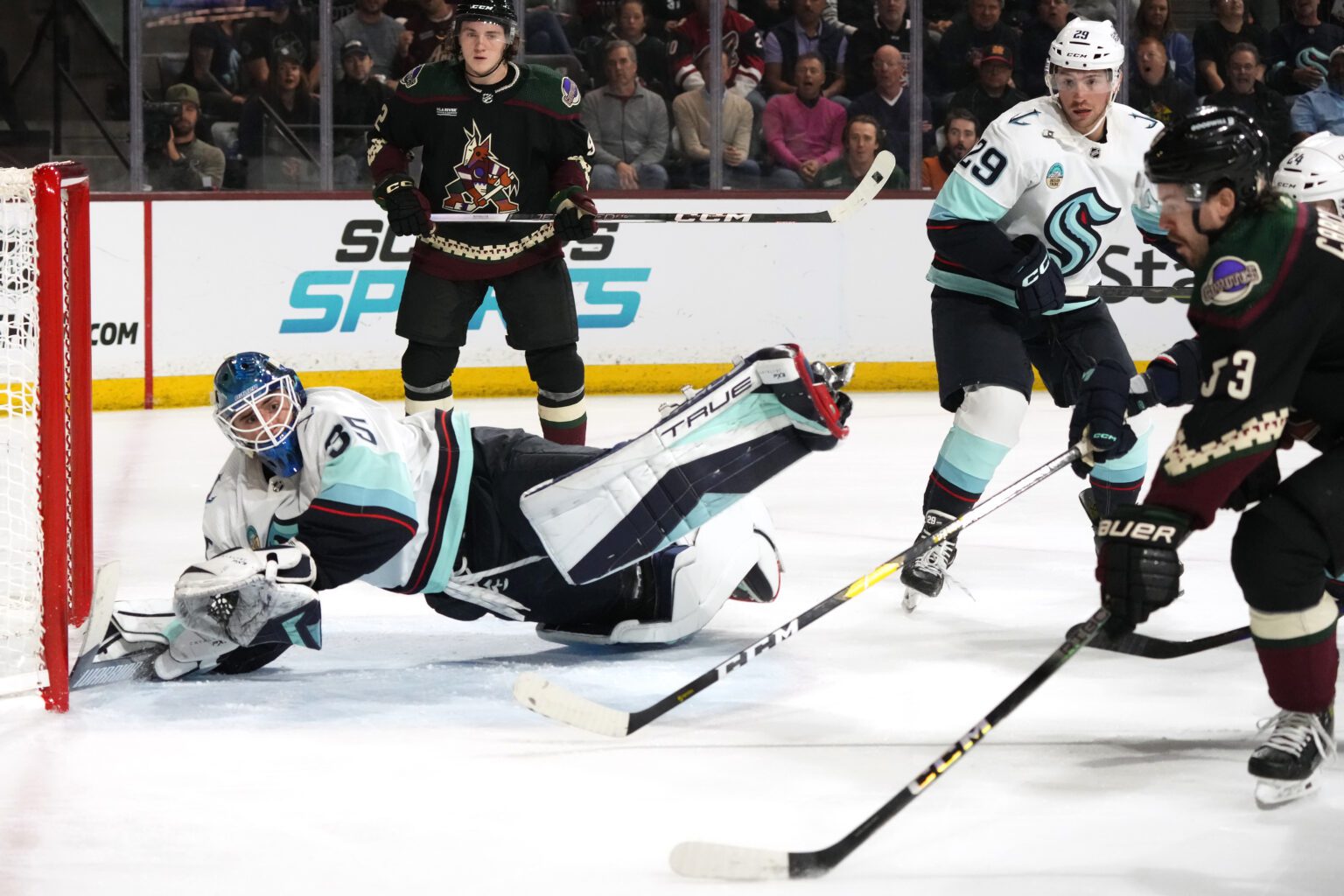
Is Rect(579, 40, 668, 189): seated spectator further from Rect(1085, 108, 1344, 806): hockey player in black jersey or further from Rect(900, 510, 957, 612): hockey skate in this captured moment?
Rect(1085, 108, 1344, 806): hockey player in black jersey

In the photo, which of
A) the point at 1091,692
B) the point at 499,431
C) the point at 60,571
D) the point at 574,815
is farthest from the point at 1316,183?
the point at 60,571

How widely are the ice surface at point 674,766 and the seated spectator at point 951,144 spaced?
365 cm

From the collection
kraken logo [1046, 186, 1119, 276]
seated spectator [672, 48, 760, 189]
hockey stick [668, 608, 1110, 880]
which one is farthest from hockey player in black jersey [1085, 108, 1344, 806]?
seated spectator [672, 48, 760, 189]

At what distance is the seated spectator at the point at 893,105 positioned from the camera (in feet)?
23.1

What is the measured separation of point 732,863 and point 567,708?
0.54 meters

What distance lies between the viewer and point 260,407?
2.57 m

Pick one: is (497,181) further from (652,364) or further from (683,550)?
(652,364)

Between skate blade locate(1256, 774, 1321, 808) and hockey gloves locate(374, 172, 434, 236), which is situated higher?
hockey gloves locate(374, 172, 434, 236)

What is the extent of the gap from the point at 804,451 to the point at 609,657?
0.56 m

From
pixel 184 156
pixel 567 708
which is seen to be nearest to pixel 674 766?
pixel 567 708

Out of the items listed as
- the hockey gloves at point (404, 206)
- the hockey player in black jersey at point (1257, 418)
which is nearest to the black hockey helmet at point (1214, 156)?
the hockey player in black jersey at point (1257, 418)

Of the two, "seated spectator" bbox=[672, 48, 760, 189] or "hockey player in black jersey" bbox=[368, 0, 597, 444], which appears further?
"seated spectator" bbox=[672, 48, 760, 189]

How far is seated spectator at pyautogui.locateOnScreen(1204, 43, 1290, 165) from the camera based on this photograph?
717cm

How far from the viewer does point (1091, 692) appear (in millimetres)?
2791
